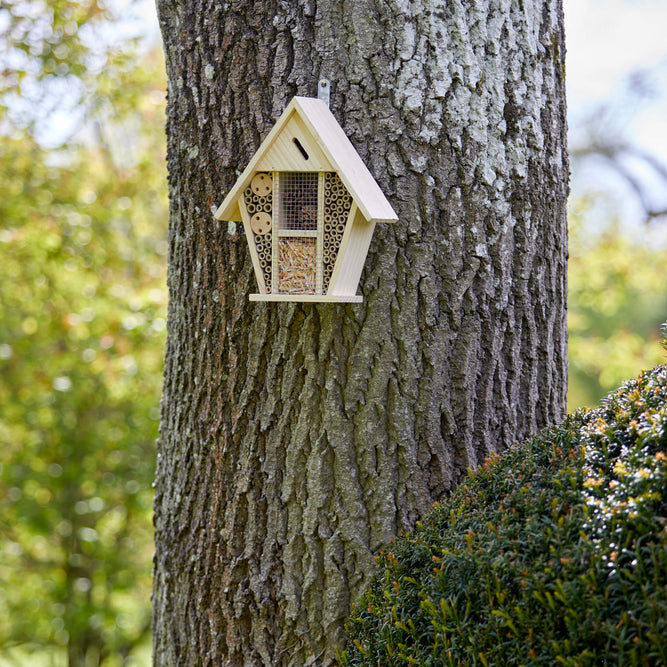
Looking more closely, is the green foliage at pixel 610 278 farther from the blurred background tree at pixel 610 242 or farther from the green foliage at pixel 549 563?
the green foliage at pixel 549 563

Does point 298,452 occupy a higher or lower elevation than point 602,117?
lower

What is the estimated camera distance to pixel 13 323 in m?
5.55

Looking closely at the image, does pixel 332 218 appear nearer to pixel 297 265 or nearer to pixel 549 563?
pixel 297 265

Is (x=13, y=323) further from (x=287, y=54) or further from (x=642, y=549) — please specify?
(x=642, y=549)

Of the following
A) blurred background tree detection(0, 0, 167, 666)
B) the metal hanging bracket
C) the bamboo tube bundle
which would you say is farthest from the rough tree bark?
blurred background tree detection(0, 0, 167, 666)

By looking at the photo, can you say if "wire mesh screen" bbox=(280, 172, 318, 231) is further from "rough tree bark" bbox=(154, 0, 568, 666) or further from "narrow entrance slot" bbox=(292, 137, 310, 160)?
"rough tree bark" bbox=(154, 0, 568, 666)

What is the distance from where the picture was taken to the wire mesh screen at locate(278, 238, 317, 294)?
171 centimetres

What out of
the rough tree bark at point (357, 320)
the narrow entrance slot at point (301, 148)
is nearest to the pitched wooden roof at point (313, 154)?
the narrow entrance slot at point (301, 148)

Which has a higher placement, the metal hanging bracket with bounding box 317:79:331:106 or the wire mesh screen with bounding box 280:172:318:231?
the metal hanging bracket with bounding box 317:79:331:106

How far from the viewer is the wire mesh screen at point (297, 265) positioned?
5.61 feet

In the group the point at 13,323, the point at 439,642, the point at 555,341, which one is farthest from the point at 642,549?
the point at 13,323

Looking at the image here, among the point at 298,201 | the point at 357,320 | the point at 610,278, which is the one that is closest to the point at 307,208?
the point at 298,201

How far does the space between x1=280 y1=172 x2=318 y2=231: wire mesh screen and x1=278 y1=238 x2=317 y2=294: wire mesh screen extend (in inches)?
1.7

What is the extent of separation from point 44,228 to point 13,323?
1.09 m
